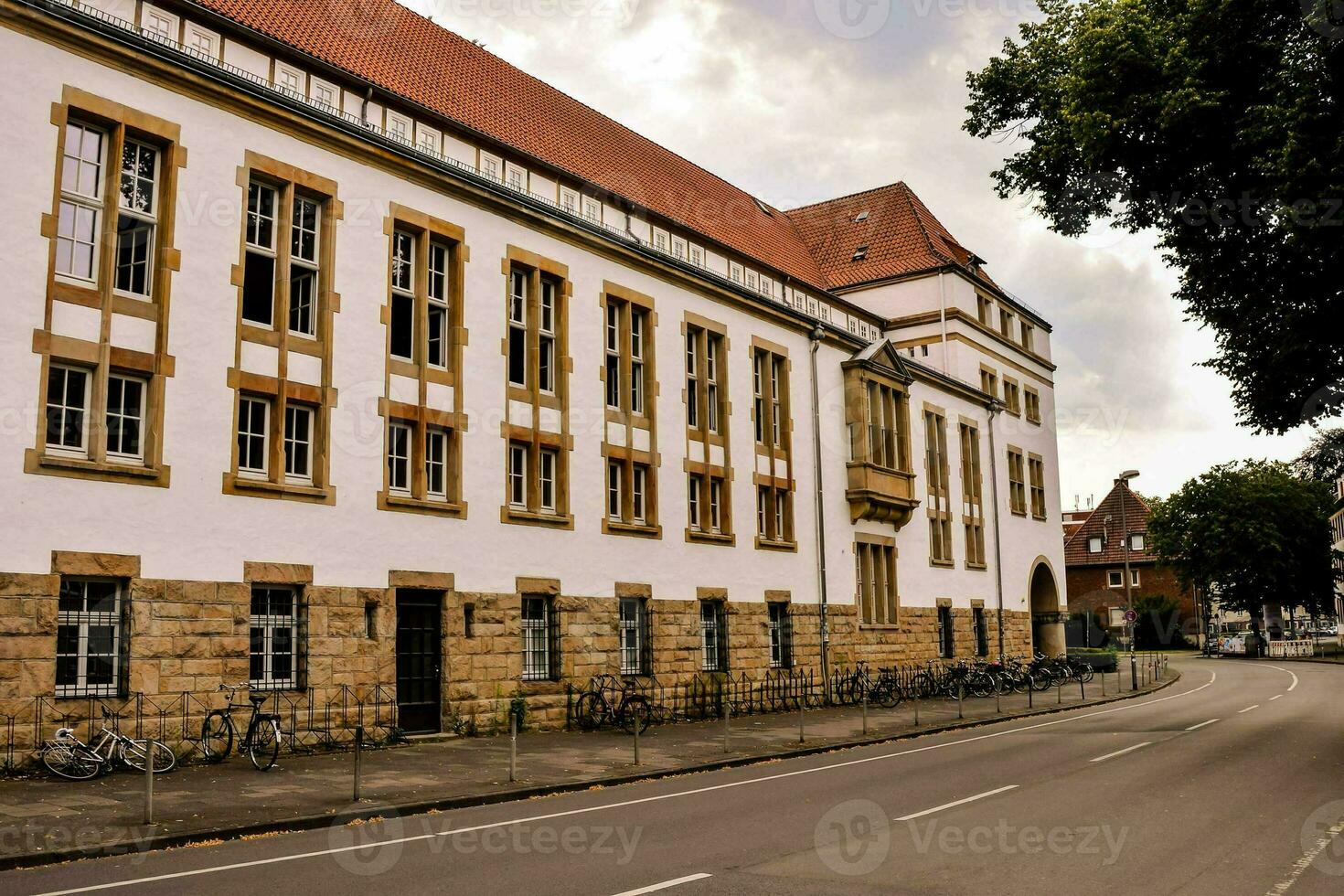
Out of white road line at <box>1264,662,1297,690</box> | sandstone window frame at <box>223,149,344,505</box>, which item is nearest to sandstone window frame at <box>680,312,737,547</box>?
sandstone window frame at <box>223,149,344,505</box>

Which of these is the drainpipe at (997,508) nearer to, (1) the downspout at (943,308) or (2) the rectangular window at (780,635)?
(1) the downspout at (943,308)

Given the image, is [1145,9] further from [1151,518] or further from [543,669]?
[1151,518]

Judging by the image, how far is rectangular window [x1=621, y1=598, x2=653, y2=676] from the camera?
2580 cm

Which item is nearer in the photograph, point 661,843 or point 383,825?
point 661,843

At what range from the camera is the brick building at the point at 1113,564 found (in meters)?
91.6

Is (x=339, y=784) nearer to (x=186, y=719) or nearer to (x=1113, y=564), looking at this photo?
(x=186, y=719)

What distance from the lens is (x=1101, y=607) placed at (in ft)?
297

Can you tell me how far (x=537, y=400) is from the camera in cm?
2377

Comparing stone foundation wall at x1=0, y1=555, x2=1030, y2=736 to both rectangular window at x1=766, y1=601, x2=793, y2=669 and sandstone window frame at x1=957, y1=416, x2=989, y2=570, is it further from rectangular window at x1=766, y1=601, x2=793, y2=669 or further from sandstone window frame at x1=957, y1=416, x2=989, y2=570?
sandstone window frame at x1=957, y1=416, x2=989, y2=570

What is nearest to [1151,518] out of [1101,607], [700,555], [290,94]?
[1101,607]

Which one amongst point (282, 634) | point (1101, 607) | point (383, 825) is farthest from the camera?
point (1101, 607)

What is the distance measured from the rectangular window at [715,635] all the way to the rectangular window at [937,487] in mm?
13234

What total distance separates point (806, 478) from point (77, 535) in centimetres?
2083

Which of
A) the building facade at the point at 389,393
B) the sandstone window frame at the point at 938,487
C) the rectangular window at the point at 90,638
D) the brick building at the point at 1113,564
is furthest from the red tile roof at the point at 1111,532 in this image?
the rectangular window at the point at 90,638
